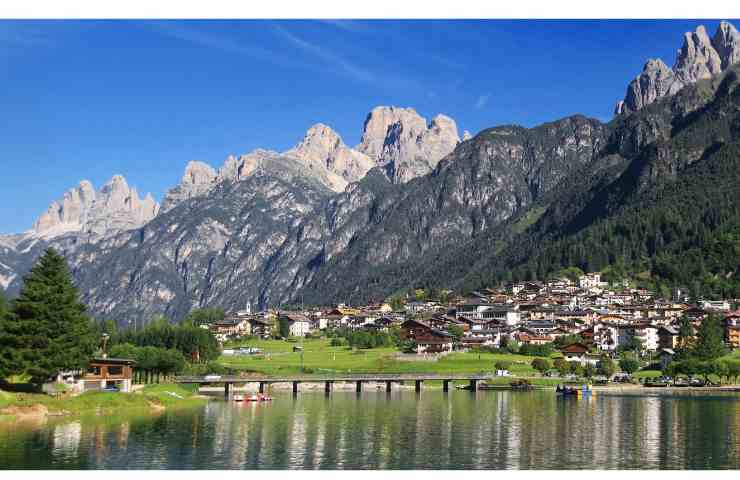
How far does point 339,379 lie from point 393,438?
255 ft

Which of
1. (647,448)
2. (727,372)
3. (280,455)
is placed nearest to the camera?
(280,455)

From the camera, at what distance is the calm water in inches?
2872

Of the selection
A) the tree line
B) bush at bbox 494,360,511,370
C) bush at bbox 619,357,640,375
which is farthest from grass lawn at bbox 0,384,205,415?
bush at bbox 619,357,640,375

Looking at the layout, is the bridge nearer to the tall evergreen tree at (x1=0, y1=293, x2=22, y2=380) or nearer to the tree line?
the tree line

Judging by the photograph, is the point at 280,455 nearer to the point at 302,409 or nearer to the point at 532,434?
the point at 532,434

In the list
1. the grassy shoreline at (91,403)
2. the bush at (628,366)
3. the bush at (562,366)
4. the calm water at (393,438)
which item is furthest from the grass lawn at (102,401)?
the bush at (628,366)

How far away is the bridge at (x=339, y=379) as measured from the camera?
516 feet

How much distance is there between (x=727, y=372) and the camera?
181500mm

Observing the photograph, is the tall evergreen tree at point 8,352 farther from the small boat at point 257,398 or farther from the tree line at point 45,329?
the small boat at point 257,398

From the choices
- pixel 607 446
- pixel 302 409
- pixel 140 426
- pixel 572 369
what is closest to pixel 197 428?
pixel 140 426

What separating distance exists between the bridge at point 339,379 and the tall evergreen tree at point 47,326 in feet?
141

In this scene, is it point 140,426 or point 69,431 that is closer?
point 69,431
